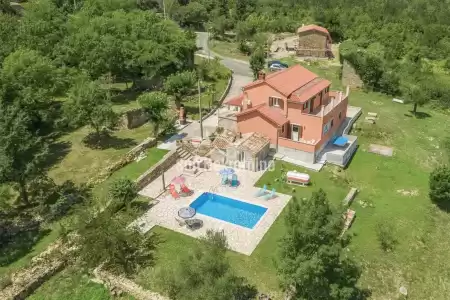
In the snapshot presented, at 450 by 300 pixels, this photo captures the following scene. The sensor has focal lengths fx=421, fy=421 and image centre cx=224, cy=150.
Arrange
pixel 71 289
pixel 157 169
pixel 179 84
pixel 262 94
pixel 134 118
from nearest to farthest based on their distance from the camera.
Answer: pixel 71 289, pixel 157 169, pixel 262 94, pixel 134 118, pixel 179 84

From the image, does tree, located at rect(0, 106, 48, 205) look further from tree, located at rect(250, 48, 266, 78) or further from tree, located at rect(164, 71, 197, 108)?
tree, located at rect(250, 48, 266, 78)

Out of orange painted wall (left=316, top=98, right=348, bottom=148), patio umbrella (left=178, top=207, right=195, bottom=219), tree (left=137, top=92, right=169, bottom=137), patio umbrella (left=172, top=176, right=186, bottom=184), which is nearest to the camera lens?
patio umbrella (left=178, top=207, right=195, bottom=219)

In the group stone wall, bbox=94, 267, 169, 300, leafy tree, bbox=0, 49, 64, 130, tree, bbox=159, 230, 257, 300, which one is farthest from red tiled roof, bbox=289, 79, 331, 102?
leafy tree, bbox=0, 49, 64, 130

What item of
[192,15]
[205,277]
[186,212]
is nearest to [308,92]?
[186,212]

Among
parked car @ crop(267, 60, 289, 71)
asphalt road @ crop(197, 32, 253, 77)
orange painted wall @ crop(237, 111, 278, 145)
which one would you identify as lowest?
asphalt road @ crop(197, 32, 253, 77)

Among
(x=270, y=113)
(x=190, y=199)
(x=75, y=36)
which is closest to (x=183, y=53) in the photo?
(x=75, y=36)

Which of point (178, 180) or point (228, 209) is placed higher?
point (178, 180)

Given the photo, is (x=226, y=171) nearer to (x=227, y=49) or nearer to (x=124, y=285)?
(x=124, y=285)

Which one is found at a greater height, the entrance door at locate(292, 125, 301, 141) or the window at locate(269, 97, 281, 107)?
the window at locate(269, 97, 281, 107)
